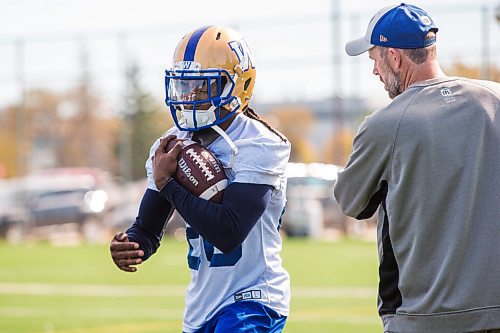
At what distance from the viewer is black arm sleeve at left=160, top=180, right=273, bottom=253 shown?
3613 millimetres

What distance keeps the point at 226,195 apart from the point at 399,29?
0.89 m

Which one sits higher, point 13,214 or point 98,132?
point 98,132

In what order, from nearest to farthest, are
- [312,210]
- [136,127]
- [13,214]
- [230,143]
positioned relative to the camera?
[230,143], [312,210], [13,214], [136,127]

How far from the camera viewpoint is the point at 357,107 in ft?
74.8

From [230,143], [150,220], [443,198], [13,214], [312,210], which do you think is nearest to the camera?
[443,198]

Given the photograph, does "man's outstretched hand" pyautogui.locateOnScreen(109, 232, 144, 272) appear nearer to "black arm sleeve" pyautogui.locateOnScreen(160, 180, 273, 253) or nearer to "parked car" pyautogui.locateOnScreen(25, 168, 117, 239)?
"black arm sleeve" pyautogui.locateOnScreen(160, 180, 273, 253)

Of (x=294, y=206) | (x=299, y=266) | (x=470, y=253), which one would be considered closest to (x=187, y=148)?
(x=470, y=253)

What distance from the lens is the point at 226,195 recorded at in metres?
3.68

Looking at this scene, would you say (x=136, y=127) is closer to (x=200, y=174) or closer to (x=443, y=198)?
(x=200, y=174)

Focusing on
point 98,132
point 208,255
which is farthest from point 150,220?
point 98,132

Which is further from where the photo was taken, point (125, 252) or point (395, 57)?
point (125, 252)

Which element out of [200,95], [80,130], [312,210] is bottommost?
[312,210]

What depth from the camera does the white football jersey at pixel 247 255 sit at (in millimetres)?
Answer: 3748

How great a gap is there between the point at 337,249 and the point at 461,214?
45.8 ft
